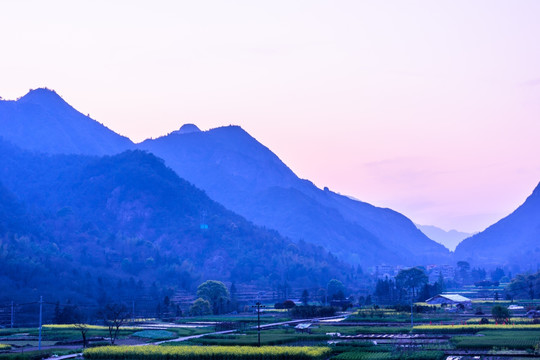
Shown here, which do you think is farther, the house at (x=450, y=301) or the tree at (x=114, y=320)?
the house at (x=450, y=301)

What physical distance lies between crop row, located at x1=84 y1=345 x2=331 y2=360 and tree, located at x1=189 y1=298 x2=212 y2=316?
63817 mm

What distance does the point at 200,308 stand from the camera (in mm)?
126562

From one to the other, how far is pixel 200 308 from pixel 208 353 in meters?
68.9

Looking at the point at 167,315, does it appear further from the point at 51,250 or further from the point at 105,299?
the point at 51,250

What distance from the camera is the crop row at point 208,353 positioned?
5753cm

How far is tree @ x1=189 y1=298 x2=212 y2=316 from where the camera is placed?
412ft

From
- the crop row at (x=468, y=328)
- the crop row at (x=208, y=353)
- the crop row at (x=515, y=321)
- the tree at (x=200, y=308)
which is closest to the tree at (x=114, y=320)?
the crop row at (x=208, y=353)

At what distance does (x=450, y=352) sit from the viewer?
59.7m

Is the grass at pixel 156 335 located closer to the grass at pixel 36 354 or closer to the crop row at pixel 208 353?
the grass at pixel 36 354

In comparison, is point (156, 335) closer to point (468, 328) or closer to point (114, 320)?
point (114, 320)

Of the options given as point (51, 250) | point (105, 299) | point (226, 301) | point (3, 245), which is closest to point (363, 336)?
point (226, 301)

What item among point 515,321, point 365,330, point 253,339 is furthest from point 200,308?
point 515,321

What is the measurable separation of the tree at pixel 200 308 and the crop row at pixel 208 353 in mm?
63817

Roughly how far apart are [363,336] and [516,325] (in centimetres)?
2021
